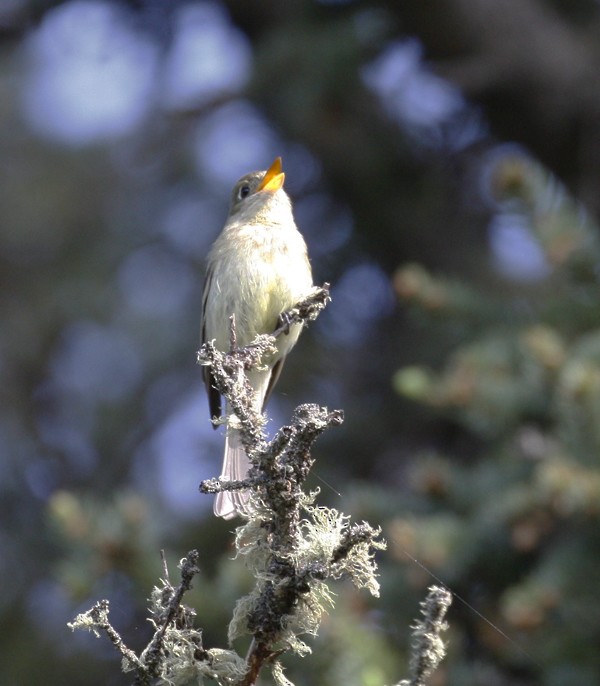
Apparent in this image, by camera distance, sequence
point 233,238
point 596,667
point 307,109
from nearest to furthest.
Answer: point 596,667
point 233,238
point 307,109

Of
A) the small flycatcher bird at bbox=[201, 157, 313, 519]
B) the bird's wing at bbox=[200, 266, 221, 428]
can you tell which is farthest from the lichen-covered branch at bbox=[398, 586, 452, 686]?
the bird's wing at bbox=[200, 266, 221, 428]

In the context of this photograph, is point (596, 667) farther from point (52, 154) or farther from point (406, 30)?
point (52, 154)

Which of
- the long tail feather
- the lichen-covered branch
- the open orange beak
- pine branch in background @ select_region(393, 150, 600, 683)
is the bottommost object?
the lichen-covered branch

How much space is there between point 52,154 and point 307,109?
1.68 metres

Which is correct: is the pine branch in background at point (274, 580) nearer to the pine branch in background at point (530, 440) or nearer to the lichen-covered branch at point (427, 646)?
the lichen-covered branch at point (427, 646)

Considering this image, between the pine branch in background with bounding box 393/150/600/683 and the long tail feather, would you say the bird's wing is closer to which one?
the long tail feather

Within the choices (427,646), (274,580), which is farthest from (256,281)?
(427,646)

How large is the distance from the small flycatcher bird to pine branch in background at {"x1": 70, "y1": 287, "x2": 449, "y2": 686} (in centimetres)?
149

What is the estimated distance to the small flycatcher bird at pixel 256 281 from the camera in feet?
13.0

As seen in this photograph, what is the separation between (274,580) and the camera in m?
2.07

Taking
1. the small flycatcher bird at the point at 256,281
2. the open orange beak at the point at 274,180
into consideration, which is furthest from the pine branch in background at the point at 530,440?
the open orange beak at the point at 274,180

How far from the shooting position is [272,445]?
2064mm

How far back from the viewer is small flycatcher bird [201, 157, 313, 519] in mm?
3977

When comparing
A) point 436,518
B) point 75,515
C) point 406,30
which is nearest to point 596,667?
point 436,518
